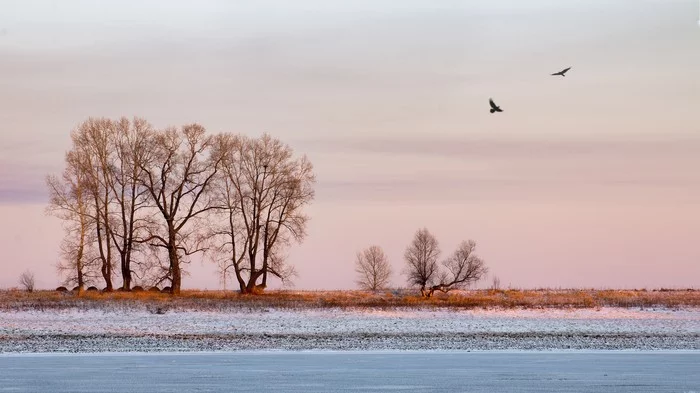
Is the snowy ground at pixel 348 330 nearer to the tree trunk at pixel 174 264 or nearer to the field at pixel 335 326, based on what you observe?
the field at pixel 335 326

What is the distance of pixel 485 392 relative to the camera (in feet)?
49.0

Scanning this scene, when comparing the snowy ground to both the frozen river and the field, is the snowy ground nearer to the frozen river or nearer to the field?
the field

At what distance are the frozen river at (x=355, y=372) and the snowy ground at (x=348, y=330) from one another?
284 centimetres

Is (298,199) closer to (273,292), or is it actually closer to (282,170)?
(282,170)

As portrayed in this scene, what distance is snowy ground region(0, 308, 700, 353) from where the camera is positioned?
25.5 meters

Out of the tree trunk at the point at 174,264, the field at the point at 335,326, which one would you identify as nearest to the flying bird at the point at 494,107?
the field at the point at 335,326

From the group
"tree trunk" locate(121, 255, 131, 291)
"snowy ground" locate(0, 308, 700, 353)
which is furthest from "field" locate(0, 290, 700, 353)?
"tree trunk" locate(121, 255, 131, 291)

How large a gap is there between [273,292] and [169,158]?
12110mm

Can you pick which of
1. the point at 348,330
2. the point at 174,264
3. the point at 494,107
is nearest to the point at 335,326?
the point at 348,330

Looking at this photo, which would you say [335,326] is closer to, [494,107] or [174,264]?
[494,107]

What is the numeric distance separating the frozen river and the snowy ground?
2.84 meters

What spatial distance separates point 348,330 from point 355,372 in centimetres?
1385

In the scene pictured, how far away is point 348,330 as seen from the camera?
1255 inches

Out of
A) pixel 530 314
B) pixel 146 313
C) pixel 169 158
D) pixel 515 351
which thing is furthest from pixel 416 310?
pixel 169 158
